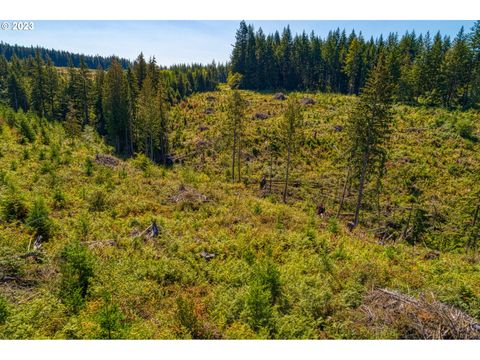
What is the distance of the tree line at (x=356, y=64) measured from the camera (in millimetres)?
58188

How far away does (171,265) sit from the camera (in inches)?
464

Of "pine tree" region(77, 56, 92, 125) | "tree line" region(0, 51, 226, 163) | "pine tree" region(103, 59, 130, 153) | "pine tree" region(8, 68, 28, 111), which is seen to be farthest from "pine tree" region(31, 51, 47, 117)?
"pine tree" region(103, 59, 130, 153)

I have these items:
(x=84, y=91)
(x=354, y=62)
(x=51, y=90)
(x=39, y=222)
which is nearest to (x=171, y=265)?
(x=39, y=222)

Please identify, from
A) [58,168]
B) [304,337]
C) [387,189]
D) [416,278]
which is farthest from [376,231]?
[58,168]

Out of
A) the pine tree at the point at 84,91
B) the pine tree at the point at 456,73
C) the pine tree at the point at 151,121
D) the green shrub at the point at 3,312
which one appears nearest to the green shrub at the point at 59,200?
the green shrub at the point at 3,312

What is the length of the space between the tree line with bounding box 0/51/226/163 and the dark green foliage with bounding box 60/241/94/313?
33604 millimetres

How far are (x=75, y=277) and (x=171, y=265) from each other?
3.71 meters

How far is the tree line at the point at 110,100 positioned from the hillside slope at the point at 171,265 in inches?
692

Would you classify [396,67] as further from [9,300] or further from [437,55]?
[9,300]

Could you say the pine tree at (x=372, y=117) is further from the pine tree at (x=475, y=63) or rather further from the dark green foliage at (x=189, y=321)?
the pine tree at (x=475, y=63)

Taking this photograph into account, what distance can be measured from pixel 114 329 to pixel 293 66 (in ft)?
300

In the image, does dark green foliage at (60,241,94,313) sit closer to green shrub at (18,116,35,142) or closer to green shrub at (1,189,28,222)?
green shrub at (1,189,28,222)

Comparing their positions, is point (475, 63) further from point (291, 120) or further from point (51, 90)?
point (51, 90)

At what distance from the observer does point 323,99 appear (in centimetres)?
6819
